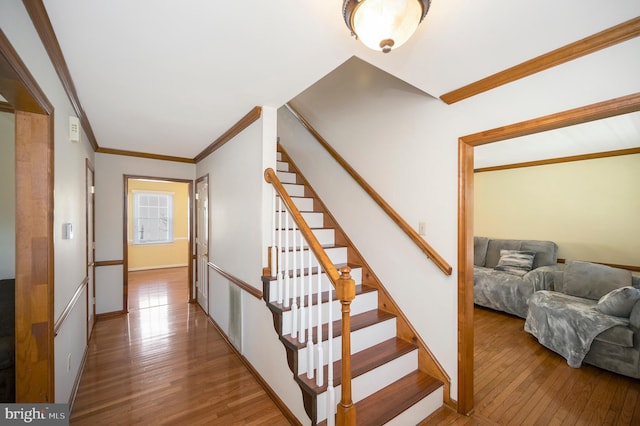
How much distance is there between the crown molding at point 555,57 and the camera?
1.28m

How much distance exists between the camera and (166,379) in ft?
7.86

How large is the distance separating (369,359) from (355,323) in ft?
0.96

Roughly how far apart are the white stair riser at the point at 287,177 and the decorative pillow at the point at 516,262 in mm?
3552

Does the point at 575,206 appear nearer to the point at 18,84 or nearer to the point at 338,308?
the point at 338,308

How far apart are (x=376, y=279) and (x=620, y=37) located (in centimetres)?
220

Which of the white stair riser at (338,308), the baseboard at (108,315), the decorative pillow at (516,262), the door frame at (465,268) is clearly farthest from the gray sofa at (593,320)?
the baseboard at (108,315)

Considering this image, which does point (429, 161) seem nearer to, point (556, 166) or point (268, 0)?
point (268, 0)

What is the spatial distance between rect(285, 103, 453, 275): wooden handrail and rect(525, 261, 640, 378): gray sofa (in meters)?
1.80

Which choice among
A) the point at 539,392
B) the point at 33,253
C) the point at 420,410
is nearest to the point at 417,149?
the point at 420,410

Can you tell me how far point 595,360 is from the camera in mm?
2514

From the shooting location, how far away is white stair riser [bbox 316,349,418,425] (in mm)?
1653

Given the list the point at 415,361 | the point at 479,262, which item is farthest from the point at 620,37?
the point at 479,262

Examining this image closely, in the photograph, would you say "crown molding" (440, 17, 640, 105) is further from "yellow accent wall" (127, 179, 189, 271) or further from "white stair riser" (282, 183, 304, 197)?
"yellow accent wall" (127, 179, 189, 271)

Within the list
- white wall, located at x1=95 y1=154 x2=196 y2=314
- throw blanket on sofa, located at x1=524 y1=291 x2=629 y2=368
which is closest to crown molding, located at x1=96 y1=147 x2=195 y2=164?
Answer: white wall, located at x1=95 y1=154 x2=196 y2=314
